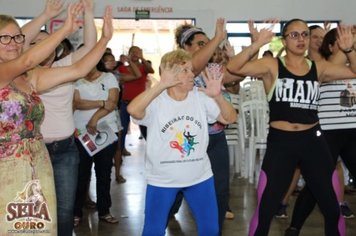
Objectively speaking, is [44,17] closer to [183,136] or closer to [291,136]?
[183,136]

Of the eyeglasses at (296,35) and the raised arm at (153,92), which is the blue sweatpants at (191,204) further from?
the eyeglasses at (296,35)

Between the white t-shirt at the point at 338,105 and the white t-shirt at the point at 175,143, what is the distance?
1.63 metres

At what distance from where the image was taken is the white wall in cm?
1118

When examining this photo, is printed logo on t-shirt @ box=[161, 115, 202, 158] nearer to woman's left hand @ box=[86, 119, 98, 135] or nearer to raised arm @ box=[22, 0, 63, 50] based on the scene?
raised arm @ box=[22, 0, 63, 50]

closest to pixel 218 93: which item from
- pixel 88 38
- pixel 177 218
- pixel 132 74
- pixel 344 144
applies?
pixel 88 38

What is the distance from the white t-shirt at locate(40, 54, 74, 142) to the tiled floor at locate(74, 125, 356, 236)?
1549mm

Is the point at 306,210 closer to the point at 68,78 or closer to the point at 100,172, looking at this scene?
the point at 100,172

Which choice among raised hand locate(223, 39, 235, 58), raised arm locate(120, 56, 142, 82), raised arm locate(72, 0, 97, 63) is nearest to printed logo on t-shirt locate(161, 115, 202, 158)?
raised arm locate(72, 0, 97, 63)

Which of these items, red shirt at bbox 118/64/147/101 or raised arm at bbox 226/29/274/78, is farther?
red shirt at bbox 118/64/147/101

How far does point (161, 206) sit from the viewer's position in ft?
10.3

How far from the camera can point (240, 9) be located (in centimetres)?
1139

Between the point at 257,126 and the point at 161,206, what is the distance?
3764mm

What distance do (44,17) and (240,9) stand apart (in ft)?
28.2

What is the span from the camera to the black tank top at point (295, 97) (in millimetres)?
3561
